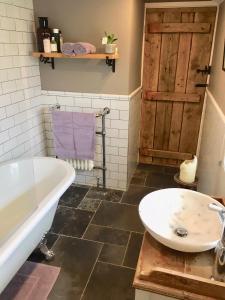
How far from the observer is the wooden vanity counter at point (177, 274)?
2.90ft

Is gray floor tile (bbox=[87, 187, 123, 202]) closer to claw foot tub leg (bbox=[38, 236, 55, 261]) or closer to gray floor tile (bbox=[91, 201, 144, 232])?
gray floor tile (bbox=[91, 201, 144, 232])

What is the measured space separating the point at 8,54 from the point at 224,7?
6.75 feet

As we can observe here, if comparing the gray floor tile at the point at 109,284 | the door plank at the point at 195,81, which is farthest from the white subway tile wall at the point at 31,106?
the gray floor tile at the point at 109,284

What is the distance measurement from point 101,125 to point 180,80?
46.5 inches

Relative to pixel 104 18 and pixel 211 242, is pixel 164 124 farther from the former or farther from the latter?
pixel 211 242

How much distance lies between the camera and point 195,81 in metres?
3.08

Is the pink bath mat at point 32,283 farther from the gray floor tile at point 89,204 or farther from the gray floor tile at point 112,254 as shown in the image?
the gray floor tile at point 89,204

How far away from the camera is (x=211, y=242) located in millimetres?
1014

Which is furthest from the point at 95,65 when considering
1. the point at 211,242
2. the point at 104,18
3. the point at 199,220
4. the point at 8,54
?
the point at 211,242

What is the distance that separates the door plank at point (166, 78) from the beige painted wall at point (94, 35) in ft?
1.36

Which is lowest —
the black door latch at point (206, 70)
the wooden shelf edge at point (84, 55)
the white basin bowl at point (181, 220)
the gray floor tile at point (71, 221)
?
the gray floor tile at point (71, 221)

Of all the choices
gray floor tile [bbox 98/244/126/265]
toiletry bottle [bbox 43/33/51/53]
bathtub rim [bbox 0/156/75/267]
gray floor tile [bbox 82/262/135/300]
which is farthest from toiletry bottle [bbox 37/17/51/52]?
gray floor tile [bbox 82/262/135/300]

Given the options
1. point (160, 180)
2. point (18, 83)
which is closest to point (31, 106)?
point (18, 83)

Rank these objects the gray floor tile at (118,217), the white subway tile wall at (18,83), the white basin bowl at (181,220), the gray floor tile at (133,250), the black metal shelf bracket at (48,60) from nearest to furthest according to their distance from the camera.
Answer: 1. the white basin bowl at (181,220)
2. the gray floor tile at (133,250)
3. the white subway tile wall at (18,83)
4. the gray floor tile at (118,217)
5. the black metal shelf bracket at (48,60)
